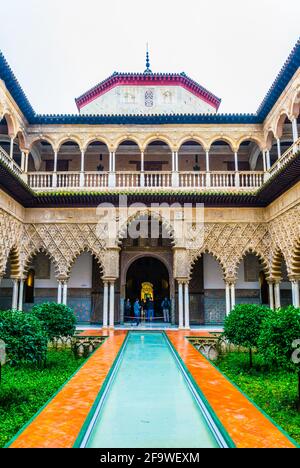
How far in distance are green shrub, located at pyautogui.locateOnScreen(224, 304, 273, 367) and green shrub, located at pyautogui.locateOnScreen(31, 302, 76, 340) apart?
3.64m

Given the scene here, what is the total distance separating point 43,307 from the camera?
28.7ft

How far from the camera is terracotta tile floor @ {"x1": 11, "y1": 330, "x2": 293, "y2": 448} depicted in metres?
3.38

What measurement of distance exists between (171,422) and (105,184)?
34.8ft

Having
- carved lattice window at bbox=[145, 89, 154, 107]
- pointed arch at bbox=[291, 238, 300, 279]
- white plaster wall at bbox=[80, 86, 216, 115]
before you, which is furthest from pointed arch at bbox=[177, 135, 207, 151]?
pointed arch at bbox=[291, 238, 300, 279]

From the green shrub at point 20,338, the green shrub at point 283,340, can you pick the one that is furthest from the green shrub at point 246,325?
the green shrub at point 20,338

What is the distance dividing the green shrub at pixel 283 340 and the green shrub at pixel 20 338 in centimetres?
345

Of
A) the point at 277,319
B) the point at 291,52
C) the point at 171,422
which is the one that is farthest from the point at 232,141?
the point at 171,422

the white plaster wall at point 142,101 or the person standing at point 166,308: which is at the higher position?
the white plaster wall at point 142,101

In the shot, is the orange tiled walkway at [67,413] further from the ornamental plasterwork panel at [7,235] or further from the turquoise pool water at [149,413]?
the ornamental plasterwork panel at [7,235]

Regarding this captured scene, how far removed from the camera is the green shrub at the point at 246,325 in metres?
7.68

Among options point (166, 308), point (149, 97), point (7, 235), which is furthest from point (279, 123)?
point (7, 235)

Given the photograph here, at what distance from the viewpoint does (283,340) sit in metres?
5.41

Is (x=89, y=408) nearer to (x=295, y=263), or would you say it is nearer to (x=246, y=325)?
(x=246, y=325)
